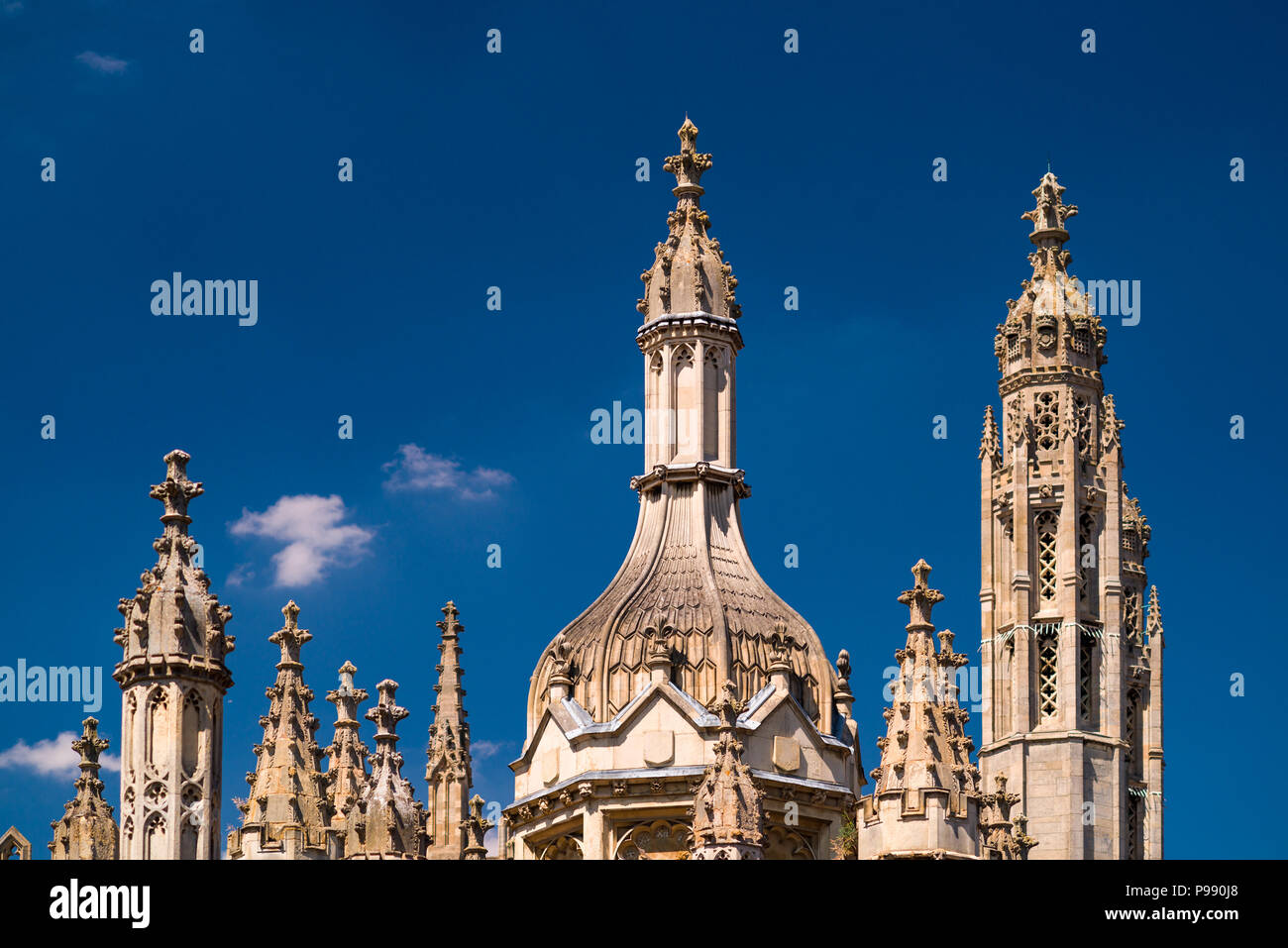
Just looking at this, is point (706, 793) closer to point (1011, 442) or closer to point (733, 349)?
point (733, 349)

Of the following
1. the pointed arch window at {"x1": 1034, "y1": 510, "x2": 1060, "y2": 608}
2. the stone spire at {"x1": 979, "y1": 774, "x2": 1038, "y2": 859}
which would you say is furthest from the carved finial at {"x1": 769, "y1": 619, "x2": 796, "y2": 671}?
the pointed arch window at {"x1": 1034, "y1": 510, "x2": 1060, "y2": 608}

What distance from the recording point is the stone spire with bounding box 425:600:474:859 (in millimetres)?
62906

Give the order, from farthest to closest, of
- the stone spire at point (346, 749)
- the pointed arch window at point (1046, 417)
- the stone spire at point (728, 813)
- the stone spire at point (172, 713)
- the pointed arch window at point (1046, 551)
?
the pointed arch window at point (1046, 417), the pointed arch window at point (1046, 551), the stone spire at point (346, 749), the stone spire at point (728, 813), the stone spire at point (172, 713)

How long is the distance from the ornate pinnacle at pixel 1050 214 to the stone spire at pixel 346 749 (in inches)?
973

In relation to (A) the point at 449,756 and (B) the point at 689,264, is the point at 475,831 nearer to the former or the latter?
(A) the point at 449,756

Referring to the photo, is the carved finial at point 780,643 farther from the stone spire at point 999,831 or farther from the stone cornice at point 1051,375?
the stone cornice at point 1051,375

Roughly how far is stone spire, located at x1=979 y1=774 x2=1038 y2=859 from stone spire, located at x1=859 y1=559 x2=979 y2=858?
1.79 meters

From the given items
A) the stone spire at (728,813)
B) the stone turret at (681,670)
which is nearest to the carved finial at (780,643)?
the stone turret at (681,670)

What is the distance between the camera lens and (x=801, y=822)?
61.2 metres

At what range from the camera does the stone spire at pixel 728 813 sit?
158 ft

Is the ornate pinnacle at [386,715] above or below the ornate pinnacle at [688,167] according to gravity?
below

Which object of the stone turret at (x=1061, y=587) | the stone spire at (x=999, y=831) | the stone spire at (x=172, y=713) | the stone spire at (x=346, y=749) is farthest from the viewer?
the stone turret at (x=1061, y=587)
